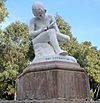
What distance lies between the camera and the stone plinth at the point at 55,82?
5.15 meters

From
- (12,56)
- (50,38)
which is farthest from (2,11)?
(50,38)

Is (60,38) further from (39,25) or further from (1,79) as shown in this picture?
(1,79)

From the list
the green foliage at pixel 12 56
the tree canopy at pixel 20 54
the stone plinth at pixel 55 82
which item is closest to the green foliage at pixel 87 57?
the tree canopy at pixel 20 54

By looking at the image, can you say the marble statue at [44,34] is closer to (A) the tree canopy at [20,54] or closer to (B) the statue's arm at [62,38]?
(B) the statue's arm at [62,38]

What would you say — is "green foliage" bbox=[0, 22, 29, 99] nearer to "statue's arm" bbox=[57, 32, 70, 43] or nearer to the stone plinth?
"statue's arm" bbox=[57, 32, 70, 43]

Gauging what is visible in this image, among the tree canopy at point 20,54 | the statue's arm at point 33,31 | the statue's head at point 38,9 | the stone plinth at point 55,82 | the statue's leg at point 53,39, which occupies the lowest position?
the stone plinth at point 55,82

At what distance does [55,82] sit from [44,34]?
4.14 ft

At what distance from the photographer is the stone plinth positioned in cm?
515

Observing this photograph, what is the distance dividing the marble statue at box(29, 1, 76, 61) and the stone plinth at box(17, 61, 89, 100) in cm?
39

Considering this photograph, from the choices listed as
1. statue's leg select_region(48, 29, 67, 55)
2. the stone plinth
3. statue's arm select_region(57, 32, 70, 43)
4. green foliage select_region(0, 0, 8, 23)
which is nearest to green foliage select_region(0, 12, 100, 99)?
green foliage select_region(0, 0, 8, 23)

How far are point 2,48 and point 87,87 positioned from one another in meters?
17.1

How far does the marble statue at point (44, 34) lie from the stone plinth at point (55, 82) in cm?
39

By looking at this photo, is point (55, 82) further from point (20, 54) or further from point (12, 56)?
point (20, 54)

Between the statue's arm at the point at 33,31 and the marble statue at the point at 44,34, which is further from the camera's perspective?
the statue's arm at the point at 33,31
